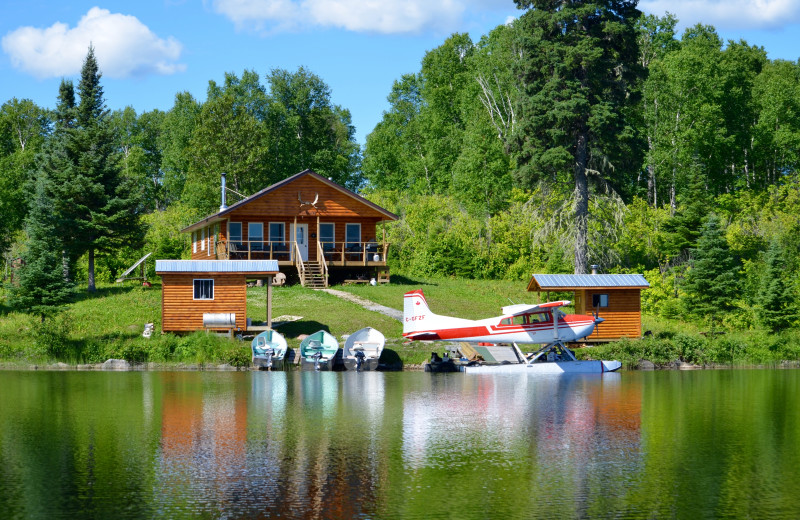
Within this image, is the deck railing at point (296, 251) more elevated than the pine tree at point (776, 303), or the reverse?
the deck railing at point (296, 251)

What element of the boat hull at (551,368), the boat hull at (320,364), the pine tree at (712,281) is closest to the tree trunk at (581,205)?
the pine tree at (712,281)

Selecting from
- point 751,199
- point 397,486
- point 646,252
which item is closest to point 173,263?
point 397,486

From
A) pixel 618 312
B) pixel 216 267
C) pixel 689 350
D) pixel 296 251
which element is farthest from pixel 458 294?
pixel 216 267

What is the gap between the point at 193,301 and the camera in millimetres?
34469

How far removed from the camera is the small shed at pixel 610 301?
1431 inches

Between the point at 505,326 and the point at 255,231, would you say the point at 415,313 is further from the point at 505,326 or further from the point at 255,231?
the point at 255,231

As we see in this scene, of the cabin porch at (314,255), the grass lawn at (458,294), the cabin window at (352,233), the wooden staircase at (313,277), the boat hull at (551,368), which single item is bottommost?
the boat hull at (551,368)

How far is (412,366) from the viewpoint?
32.7 m

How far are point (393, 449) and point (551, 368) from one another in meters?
15.3

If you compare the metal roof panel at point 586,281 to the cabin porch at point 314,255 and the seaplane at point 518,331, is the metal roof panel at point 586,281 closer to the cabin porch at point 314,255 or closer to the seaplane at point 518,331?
the seaplane at point 518,331

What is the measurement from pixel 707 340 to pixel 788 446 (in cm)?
1842

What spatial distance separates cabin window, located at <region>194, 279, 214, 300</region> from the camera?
114 feet

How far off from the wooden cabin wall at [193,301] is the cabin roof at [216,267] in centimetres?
25

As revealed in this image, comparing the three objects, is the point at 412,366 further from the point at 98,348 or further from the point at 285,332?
the point at 98,348
